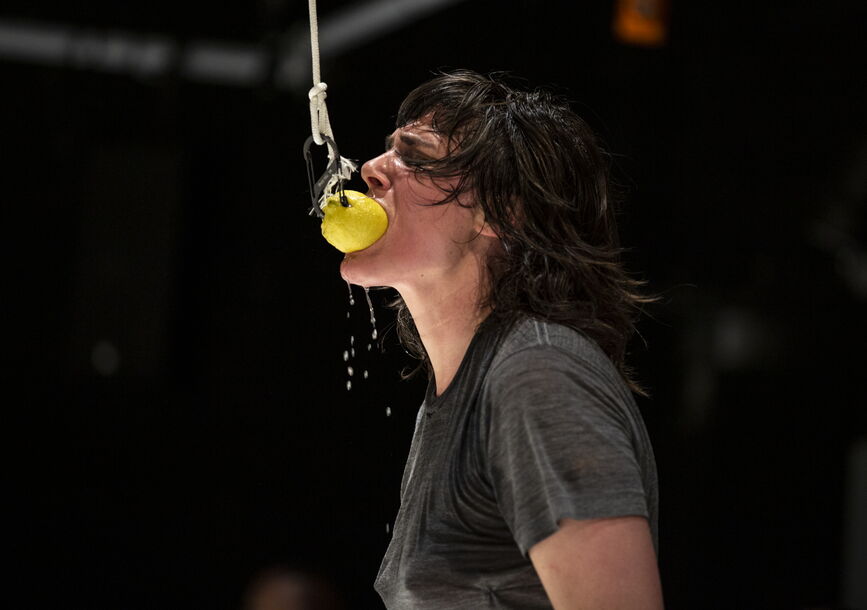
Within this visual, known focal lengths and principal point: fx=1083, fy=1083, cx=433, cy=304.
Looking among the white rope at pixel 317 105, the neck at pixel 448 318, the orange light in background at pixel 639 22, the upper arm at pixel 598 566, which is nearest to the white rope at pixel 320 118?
the white rope at pixel 317 105

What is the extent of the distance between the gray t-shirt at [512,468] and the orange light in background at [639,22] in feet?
5.59

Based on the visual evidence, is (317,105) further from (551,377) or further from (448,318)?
(551,377)

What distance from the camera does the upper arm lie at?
797mm

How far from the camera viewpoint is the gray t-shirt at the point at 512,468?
817mm

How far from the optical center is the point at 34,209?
2258 millimetres

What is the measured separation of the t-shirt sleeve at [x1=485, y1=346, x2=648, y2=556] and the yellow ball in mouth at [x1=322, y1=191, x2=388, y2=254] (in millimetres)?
249

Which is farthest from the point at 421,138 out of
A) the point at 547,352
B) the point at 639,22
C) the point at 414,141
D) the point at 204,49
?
the point at 639,22

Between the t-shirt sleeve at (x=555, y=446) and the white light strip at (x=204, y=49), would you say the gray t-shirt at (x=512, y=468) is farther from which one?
the white light strip at (x=204, y=49)

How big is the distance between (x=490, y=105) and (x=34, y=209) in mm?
1452

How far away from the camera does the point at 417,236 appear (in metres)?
1.08

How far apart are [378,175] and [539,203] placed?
0.56 ft

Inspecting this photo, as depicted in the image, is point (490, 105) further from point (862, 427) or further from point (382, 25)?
point (862, 427)

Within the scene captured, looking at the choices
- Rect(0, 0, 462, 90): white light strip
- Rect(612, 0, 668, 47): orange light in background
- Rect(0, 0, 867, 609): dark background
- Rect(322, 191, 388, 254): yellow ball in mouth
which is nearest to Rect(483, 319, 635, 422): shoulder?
Rect(322, 191, 388, 254): yellow ball in mouth

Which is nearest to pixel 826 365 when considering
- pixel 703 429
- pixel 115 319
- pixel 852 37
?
pixel 703 429
